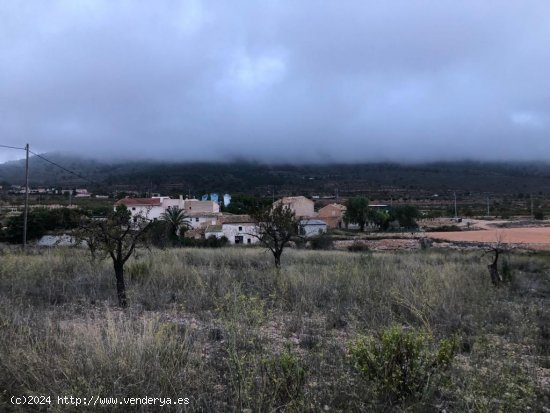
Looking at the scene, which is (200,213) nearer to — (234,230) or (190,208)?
(190,208)

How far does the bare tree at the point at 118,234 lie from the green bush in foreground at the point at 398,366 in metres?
5.01

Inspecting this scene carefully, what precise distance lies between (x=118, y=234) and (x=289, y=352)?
19.9 ft

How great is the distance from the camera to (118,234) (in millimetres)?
8844

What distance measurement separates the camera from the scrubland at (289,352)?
3443 mm

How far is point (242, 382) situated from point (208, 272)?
7.53 metres

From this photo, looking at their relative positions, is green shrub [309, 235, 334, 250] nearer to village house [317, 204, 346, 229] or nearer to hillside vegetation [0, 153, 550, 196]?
village house [317, 204, 346, 229]

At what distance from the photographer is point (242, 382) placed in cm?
365

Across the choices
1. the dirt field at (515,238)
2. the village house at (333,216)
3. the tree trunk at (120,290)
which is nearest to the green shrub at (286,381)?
the tree trunk at (120,290)

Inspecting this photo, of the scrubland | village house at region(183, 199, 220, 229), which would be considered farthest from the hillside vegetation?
the scrubland

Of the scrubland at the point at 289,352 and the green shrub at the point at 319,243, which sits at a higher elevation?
the scrubland at the point at 289,352

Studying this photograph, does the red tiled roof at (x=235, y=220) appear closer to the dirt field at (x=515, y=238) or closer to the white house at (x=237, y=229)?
the white house at (x=237, y=229)

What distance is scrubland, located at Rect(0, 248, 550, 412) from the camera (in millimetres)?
3443

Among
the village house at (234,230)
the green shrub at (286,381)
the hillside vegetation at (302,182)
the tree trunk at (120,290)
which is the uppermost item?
the hillside vegetation at (302,182)

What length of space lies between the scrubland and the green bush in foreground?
0.01m
